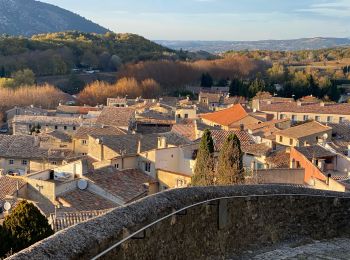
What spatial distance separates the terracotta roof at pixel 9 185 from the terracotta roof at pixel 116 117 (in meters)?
19.0

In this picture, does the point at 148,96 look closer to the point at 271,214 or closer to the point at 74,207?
the point at 74,207

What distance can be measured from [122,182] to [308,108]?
32.8 metres

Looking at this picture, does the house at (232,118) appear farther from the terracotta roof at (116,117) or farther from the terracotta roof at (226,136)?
the terracotta roof at (226,136)

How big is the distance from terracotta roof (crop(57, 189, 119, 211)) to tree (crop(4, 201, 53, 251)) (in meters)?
7.08

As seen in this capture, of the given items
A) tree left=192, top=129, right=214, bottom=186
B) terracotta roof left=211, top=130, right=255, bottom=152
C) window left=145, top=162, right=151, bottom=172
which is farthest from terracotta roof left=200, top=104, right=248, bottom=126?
tree left=192, top=129, right=214, bottom=186

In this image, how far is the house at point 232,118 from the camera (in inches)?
1762

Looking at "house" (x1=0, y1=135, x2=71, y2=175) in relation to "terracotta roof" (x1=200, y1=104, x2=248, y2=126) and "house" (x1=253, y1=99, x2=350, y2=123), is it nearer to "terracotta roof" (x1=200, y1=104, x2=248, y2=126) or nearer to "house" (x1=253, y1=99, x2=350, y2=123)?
"terracotta roof" (x1=200, y1=104, x2=248, y2=126)

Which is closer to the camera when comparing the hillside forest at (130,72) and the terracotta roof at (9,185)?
the terracotta roof at (9,185)

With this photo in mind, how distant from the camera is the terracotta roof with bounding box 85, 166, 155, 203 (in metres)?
21.9

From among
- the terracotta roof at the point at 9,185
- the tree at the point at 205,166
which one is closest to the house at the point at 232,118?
the tree at the point at 205,166

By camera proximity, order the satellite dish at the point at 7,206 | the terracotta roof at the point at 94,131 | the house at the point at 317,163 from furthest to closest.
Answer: the terracotta roof at the point at 94,131 < the house at the point at 317,163 < the satellite dish at the point at 7,206

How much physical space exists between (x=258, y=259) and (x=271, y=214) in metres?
0.89

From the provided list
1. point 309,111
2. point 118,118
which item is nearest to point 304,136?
point 118,118

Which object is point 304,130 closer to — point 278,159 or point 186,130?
point 186,130
